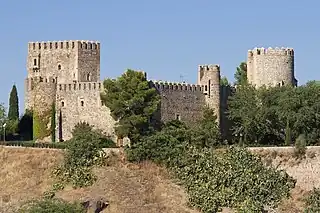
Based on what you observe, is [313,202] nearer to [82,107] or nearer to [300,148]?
[300,148]

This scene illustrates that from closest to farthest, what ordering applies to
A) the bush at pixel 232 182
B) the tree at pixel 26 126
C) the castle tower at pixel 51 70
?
1. the bush at pixel 232 182
2. the castle tower at pixel 51 70
3. the tree at pixel 26 126

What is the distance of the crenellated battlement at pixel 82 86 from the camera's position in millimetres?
70500

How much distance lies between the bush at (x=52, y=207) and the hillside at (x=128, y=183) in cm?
234

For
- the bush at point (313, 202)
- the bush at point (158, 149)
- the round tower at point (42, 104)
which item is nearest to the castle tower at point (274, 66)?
the bush at point (158, 149)

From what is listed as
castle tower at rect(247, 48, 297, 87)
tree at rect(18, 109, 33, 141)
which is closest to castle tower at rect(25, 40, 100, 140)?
tree at rect(18, 109, 33, 141)

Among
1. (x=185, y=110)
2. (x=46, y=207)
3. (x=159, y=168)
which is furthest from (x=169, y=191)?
(x=185, y=110)

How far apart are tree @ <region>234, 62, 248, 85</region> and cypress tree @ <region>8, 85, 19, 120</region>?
14365 millimetres

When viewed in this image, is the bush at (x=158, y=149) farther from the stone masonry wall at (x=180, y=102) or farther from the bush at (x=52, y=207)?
the bush at (x=52, y=207)

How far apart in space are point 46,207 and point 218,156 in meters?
11.4

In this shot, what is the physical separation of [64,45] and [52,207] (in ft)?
70.7

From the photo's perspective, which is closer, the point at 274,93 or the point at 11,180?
the point at 11,180

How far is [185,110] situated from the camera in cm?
7219

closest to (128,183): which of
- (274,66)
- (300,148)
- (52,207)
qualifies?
(52,207)

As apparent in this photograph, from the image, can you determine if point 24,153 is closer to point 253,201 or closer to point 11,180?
point 11,180
